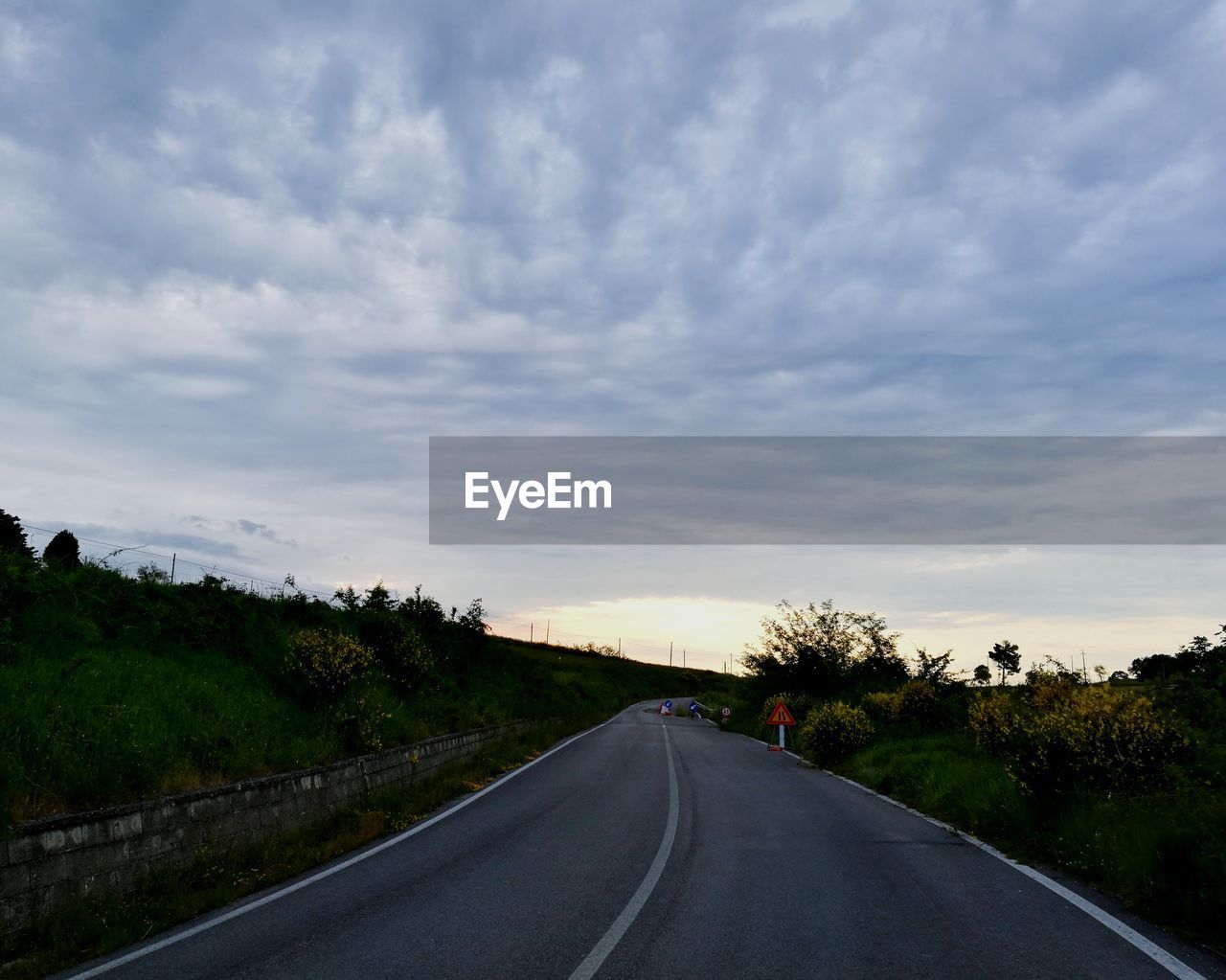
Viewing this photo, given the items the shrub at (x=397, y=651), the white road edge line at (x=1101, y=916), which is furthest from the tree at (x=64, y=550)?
the white road edge line at (x=1101, y=916)

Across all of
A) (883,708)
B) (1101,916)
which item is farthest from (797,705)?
(1101,916)

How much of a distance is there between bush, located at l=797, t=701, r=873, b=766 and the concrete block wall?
13.3 metres

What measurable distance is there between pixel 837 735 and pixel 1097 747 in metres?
11.8

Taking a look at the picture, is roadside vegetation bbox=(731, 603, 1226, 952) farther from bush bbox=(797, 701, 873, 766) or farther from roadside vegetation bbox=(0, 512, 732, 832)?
roadside vegetation bbox=(0, 512, 732, 832)

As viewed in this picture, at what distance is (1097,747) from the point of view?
427 inches

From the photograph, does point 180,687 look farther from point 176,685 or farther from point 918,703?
point 918,703

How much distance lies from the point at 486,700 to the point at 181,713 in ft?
61.1

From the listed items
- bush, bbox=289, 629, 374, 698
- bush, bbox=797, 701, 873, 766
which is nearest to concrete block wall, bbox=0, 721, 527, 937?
bush, bbox=289, 629, 374, 698

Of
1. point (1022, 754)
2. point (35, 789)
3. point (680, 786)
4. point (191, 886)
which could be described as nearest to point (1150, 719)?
point (1022, 754)

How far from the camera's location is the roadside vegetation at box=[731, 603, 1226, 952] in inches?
293

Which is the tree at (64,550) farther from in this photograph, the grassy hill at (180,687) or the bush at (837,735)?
the bush at (837,735)

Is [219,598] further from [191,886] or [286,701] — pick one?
[191,886]

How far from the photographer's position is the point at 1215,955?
19.5 feet

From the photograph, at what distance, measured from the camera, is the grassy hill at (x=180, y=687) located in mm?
9023
